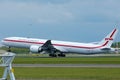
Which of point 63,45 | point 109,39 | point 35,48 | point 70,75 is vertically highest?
point 109,39

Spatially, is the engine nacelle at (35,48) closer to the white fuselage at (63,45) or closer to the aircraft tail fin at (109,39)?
the white fuselage at (63,45)

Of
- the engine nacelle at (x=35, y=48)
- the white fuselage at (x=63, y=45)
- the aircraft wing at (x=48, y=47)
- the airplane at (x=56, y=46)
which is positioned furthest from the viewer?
the white fuselage at (x=63, y=45)

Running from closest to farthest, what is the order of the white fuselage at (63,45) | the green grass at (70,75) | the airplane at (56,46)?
the green grass at (70,75) < the airplane at (56,46) < the white fuselage at (63,45)

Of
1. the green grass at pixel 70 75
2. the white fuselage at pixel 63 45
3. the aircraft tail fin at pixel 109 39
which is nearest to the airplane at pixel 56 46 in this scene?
the white fuselage at pixel 63 45

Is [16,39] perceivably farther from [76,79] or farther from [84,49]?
[76,79]

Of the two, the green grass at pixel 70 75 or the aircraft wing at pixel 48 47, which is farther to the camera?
the aircraft wing at pixel 48 47

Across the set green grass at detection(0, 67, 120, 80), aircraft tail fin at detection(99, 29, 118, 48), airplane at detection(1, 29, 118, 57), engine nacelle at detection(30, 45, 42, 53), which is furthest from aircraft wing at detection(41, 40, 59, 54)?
green grass at detection(0, 67, 120, 80)

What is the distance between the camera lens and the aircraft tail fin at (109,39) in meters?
105

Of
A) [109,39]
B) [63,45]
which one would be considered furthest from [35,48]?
[109,39]

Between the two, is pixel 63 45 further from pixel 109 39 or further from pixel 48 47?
pixel 109 39

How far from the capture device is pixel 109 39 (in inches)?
4193

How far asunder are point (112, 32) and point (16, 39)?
23.6m

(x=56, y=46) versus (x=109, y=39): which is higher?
(x=109, y=39)

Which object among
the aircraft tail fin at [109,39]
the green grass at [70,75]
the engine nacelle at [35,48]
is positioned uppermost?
the aircraft tail fin at [109,39]
